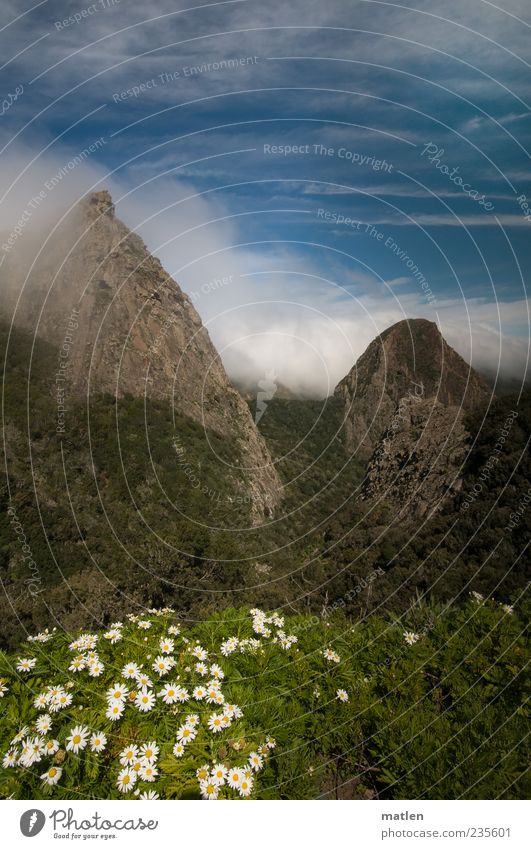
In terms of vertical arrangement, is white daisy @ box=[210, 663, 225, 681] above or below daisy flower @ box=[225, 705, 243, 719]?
above

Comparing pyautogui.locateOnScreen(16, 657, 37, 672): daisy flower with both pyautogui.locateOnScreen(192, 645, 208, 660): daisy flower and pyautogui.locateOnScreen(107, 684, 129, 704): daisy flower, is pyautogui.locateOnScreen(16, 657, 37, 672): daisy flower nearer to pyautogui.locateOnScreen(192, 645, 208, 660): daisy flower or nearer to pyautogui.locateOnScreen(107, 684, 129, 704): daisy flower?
pyautogui.locateOnScreen(107, 684, 129, 704): daisy flower

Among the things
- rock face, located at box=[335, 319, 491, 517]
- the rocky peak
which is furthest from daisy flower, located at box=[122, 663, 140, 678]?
the rocky peak

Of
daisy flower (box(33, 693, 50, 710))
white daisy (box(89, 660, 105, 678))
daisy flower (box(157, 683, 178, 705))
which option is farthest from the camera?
white daisy (box(89, 660, 105, 678))

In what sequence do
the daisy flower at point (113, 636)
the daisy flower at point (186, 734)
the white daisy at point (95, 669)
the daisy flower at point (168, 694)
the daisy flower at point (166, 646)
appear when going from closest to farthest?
the daisy flower at point (186, 734) → the daisy flower at point (168, 694) → the white daisy at point (95, 669) → the daisy flower at point (166, 646) → the daisy flower at point (113, 636)

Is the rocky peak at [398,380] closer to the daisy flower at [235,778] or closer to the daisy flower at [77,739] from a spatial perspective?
the daisy flower at [235,778]

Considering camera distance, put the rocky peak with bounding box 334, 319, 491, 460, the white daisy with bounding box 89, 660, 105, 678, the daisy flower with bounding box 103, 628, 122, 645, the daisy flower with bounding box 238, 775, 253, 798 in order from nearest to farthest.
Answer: the daisy flower with bounding box 238, 775, 253, 798 → the white daisy with bounding box 89, 660, 105, 678 → the daisy flower with bounding box 103, 628, 122, 645 → the rocky peak with bounding box 334, 319, 491, 460

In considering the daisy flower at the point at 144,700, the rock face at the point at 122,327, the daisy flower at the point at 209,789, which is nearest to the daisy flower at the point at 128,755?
the daisy flower at the point at 144,700

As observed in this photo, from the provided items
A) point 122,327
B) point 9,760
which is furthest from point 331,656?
point 122,327

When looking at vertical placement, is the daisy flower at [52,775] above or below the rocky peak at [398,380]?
below
